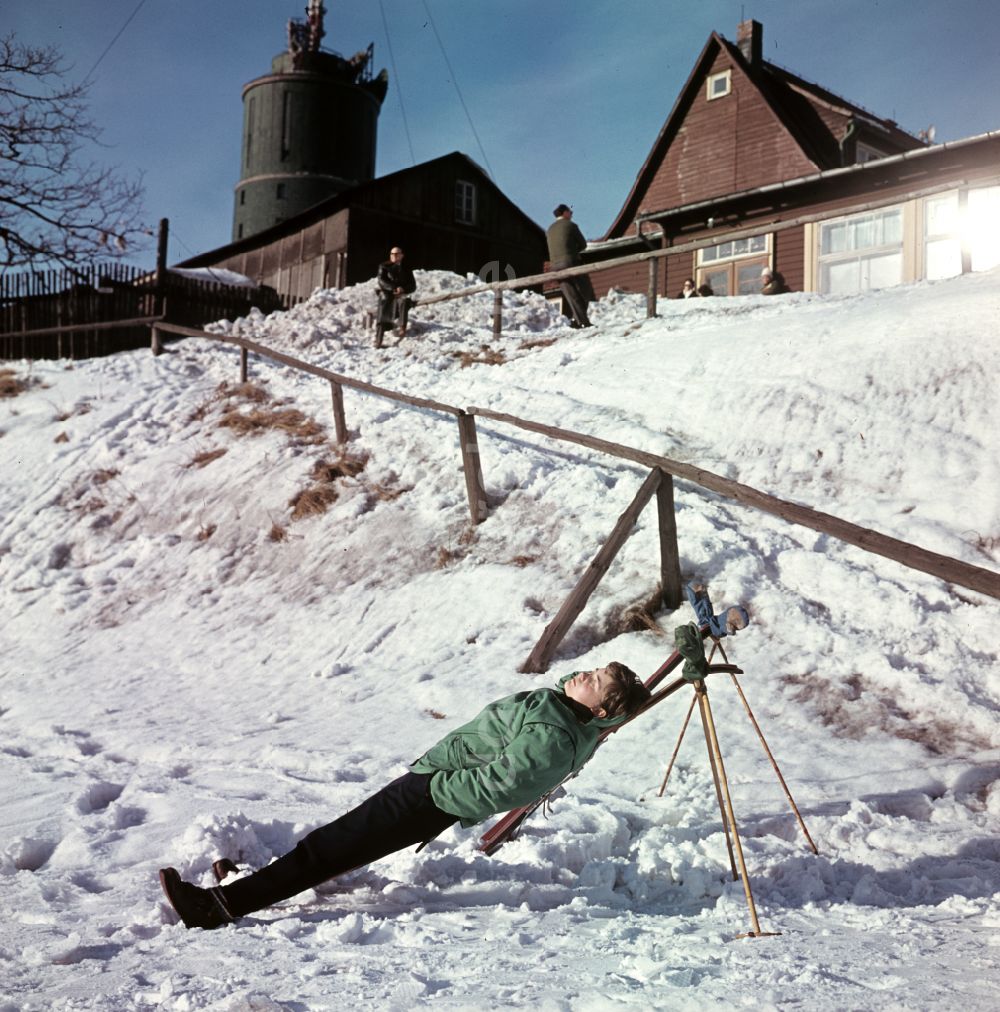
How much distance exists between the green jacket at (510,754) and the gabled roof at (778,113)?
22.1m

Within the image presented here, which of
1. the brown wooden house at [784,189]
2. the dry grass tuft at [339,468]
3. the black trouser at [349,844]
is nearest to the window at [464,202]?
the brown wooden house at [784,189]

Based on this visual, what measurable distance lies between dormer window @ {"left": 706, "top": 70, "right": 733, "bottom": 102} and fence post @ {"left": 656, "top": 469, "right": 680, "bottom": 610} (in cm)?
2012

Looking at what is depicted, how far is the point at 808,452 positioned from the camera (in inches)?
341

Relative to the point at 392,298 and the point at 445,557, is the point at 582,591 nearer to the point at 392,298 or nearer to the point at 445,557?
the point at 445,557

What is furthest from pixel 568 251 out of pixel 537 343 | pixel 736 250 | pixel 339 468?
pixel 736 250

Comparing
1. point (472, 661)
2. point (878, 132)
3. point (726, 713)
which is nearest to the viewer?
point (726, 713)

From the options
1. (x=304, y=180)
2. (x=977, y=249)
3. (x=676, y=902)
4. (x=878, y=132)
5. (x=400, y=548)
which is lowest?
(x=676, y=902)

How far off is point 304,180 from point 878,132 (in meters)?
25.7

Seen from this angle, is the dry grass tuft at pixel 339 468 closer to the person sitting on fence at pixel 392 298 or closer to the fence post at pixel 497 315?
the fence post at pixel 497 315

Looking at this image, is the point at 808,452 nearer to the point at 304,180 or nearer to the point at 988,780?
the point at 988,780

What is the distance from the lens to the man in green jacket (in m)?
3.26

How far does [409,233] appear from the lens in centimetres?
2961

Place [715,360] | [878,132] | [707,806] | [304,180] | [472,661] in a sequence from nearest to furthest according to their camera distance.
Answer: [707,806] < [472,661] < [715,360] < [878,132] < [304,180]

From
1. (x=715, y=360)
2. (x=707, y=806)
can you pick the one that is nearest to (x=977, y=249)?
(x=715, y=360)
